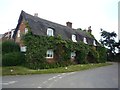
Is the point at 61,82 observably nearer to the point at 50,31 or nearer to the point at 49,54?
the point at 49,54

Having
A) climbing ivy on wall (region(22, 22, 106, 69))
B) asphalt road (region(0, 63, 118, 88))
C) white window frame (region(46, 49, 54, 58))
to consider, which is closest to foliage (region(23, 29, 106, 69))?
climbing ivy on wall (region(22, 22, 106, 69))

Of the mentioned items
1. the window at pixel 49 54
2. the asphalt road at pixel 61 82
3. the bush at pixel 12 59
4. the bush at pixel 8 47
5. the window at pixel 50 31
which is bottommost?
the asphalt road at pixel 61 82

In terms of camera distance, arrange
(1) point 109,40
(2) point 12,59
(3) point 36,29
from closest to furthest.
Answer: (2) point 12,59, (3) point 36,29, (1) point 109,40

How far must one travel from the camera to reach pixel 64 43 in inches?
1362

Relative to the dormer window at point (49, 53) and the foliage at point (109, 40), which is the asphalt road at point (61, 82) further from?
the foliage at point (109, 40)

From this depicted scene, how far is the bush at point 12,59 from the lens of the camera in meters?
28.2

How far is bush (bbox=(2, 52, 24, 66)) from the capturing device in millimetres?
28203

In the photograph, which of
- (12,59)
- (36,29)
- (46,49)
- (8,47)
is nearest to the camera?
(12,59)

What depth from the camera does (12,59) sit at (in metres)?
28.6

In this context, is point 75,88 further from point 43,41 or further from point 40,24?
point 40,24

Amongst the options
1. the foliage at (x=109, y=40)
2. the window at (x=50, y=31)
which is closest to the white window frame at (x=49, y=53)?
the window at (x=50, y=31)

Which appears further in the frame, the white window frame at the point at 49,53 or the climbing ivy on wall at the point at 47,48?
the white window frame at the point at 49,53

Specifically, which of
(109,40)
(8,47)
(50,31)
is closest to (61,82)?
(8,47)

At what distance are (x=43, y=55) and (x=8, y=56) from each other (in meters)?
5.01
